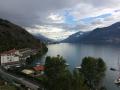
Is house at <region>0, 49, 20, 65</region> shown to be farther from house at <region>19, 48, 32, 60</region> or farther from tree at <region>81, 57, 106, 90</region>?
tree at <region>81, 57, 106, 90</region>

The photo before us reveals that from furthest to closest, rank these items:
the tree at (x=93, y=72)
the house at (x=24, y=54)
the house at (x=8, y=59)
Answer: the house at (x=24, y=54), the house at (x=8, y=59), the tree at (x=93, y=72)

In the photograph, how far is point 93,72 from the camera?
2111 inches

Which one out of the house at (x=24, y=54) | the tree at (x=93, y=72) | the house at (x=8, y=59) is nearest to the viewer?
the tree at (x=93, y=72)

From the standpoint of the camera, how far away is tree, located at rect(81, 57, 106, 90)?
176 ft

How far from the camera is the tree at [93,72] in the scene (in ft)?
176

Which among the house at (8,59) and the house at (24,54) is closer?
the house at (8,59)

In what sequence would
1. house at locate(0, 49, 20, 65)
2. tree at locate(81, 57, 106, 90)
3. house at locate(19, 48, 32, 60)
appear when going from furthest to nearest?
house at locate(19, 48, 32, 60) < house at locate(0, 49, 20, 65) < tree at locate(81, 57, 106, 90)

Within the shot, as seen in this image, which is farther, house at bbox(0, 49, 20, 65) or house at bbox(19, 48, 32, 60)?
house at bbox(19, 48, 32, 60)

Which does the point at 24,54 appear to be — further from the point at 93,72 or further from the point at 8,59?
the point at 93,72

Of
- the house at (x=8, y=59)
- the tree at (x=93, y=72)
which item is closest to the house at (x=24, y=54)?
the house at (x=8, y=59)

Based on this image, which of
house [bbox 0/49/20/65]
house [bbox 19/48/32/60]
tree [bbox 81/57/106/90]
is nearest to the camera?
tree [bbox 81/57/106/90]

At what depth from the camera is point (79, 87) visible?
36.4 meters

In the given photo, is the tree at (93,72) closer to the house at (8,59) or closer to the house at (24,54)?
the house at (8,59)

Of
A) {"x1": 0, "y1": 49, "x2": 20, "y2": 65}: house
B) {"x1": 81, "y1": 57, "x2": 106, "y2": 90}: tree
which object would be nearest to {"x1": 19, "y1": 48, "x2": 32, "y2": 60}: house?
{"x1": 0, "y1": 49, "x2": 20, "y2": 65}: house
